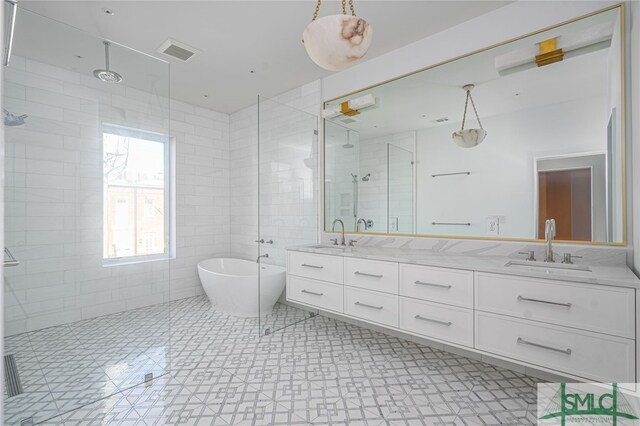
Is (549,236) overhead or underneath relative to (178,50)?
underneath

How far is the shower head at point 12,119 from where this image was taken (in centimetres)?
183

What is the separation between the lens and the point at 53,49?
1.88 meters

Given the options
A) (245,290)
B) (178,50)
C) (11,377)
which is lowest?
(11,377)

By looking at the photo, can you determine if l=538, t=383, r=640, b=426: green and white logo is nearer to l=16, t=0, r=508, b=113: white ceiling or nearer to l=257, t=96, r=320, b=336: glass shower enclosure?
l=257, t=96, r=320, b=336: glass shower enclosure

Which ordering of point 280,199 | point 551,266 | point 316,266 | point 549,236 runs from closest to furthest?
point 551,266 → point 549,236 → point 316,266 → point 280,199

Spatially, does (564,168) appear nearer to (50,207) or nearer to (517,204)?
(517,204)

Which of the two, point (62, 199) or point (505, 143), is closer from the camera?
point (62, 199)

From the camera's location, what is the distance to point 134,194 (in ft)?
7.90

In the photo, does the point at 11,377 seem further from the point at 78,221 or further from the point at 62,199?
the point at 62,199

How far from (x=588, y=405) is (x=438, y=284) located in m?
1.07

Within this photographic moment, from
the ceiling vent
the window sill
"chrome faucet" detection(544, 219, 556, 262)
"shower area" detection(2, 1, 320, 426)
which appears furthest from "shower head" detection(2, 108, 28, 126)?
"chrome faucet" detection(544, 219, 556, 262)

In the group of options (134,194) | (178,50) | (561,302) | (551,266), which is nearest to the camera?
(561,302)

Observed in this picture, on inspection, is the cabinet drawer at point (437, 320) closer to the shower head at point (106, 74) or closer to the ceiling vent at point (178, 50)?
the shower head at point (106, 74)

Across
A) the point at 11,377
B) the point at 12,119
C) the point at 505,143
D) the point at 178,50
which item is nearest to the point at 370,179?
the point at 505,143
